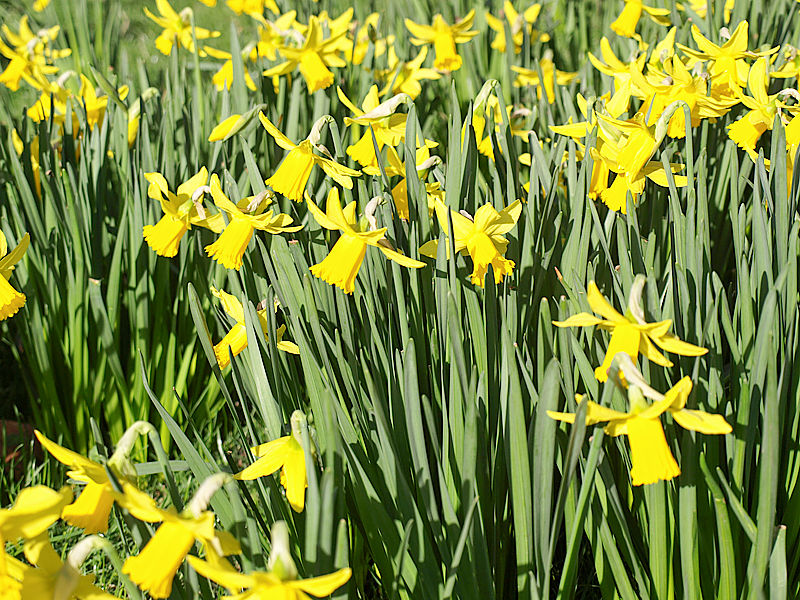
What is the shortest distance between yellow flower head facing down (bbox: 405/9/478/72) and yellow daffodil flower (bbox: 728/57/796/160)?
1.06 metres

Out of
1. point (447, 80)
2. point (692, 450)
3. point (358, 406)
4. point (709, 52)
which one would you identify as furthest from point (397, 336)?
point (447, 80)

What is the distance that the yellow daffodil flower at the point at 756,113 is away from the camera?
4.77 ft

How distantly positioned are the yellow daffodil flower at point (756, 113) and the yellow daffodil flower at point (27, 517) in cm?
137

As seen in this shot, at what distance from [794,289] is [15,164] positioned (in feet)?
5.61

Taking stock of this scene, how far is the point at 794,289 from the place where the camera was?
1135 millimetres

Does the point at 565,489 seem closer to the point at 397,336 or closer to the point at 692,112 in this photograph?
the point at 397,336

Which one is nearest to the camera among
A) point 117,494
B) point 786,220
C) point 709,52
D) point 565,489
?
point 117,494

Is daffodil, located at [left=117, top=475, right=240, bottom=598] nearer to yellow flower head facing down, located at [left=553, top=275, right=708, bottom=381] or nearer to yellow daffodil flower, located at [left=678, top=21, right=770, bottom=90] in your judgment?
yellow flower head facing down, located at [left=553, top=275, right=708, bottom=381]

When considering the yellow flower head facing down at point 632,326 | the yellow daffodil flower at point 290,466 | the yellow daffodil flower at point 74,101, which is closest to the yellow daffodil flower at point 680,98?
the yellow flower head facing down at point 632,326

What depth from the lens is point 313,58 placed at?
2.04 meters

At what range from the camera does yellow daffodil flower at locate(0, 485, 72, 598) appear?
758 mm

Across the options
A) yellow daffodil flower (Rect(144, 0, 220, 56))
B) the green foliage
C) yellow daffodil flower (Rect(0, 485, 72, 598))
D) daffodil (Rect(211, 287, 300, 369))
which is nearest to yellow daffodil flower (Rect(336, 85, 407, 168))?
the green foliage

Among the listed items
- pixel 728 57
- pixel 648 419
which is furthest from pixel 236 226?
pixel 728 57

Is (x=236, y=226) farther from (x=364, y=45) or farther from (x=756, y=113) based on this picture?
(x=364, y=45)
